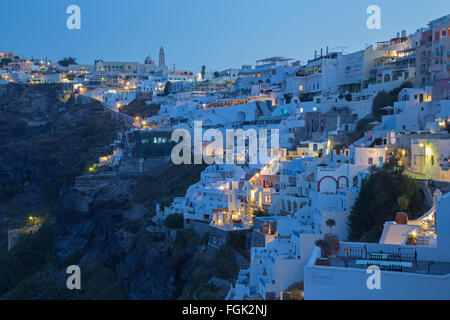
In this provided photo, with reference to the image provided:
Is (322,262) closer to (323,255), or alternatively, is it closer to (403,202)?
(323,255)

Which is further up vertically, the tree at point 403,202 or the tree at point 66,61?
the tree at point 66,61

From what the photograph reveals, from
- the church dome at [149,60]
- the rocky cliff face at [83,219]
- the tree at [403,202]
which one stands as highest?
the church dome at [149,60]

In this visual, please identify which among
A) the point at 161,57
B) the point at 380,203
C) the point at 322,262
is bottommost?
the point at 380,203

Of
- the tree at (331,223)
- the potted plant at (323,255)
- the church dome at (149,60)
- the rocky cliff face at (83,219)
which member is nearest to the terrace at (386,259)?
the potted plant at (323,255)

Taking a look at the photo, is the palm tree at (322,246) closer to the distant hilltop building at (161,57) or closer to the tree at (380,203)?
the tree at (380,203)

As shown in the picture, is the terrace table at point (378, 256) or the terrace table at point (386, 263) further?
the terrace table at point (378, 256)

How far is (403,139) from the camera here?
890 inches

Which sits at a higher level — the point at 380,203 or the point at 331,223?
the point at 380,203

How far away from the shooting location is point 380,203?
18.2 m

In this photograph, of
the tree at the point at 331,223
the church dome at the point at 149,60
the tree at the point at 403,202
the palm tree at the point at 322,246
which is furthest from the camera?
the church dome at the point at 149,60

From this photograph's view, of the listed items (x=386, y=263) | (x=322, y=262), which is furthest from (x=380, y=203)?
(x=322, y=262)

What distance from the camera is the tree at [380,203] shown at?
1794 cm

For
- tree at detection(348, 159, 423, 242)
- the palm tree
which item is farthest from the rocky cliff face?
the palm tree
